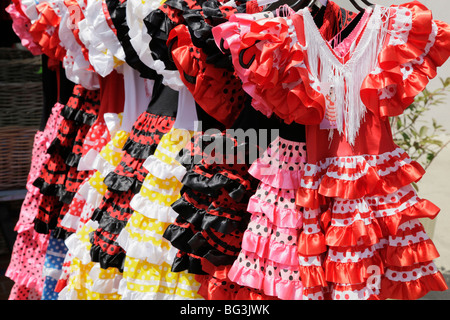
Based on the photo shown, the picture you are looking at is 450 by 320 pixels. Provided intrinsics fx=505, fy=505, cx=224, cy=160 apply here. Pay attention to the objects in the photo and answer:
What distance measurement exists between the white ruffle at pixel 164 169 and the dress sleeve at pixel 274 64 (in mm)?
386

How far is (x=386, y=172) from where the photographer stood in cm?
110

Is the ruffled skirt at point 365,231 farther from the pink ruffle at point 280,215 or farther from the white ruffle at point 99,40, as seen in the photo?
the white ruffle at point 99,40

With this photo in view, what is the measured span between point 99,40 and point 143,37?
273 mm

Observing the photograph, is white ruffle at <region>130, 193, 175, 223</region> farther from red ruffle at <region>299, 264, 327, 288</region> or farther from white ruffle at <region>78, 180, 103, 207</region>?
red ruffle at <region>299, 264, 327, 288</region>

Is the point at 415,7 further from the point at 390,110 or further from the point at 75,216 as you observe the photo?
the point at 75,216

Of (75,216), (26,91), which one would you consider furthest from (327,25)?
(26,91)

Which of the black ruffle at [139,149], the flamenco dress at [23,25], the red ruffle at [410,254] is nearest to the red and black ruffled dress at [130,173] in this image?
the black ruffle at [139,149]

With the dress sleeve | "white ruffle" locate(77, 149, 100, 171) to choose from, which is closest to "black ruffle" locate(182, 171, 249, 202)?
the dress sleeve

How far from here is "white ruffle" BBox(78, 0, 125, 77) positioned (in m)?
1.50

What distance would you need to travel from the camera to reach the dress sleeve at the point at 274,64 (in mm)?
959

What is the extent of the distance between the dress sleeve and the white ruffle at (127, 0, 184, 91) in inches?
11.2

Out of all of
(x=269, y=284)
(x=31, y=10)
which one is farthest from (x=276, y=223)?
(x=31, y=10)
